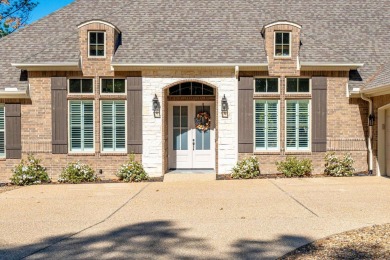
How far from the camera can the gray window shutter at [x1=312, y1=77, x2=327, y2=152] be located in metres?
14.1

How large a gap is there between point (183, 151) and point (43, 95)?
5247 millimetres

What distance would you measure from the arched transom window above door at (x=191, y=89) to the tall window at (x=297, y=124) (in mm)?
2997

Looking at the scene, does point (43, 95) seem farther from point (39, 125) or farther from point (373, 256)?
point (373, 256)

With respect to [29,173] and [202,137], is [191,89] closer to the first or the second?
[202,137]

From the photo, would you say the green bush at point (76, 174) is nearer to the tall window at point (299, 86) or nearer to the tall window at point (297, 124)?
the tall window at point (297, 124)

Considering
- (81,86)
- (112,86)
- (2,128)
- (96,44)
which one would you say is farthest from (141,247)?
(2,128)

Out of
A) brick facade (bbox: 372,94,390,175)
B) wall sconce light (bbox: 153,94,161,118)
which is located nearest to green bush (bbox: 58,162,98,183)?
wall sconce light (bbox: 153,94,161,118)

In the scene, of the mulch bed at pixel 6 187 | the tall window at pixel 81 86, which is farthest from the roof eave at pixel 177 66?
the mulch bed at pixel 6 187

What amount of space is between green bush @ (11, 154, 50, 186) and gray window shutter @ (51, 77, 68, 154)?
698 millimetres

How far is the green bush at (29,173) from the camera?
1320 cm

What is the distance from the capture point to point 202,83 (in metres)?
14.4

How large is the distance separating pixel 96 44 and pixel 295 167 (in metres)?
7.85

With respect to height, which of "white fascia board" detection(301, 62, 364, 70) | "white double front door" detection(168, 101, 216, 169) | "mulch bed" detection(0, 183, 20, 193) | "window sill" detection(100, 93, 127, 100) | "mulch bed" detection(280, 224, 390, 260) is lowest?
"mulch bed" detection(0, 183, 20, 193)

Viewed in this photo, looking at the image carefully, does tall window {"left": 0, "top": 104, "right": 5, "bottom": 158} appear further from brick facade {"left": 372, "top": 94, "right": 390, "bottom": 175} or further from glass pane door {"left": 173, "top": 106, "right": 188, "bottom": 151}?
brick facade {"left": 372, "top": 94, "right": 390, "bottom": 175}
